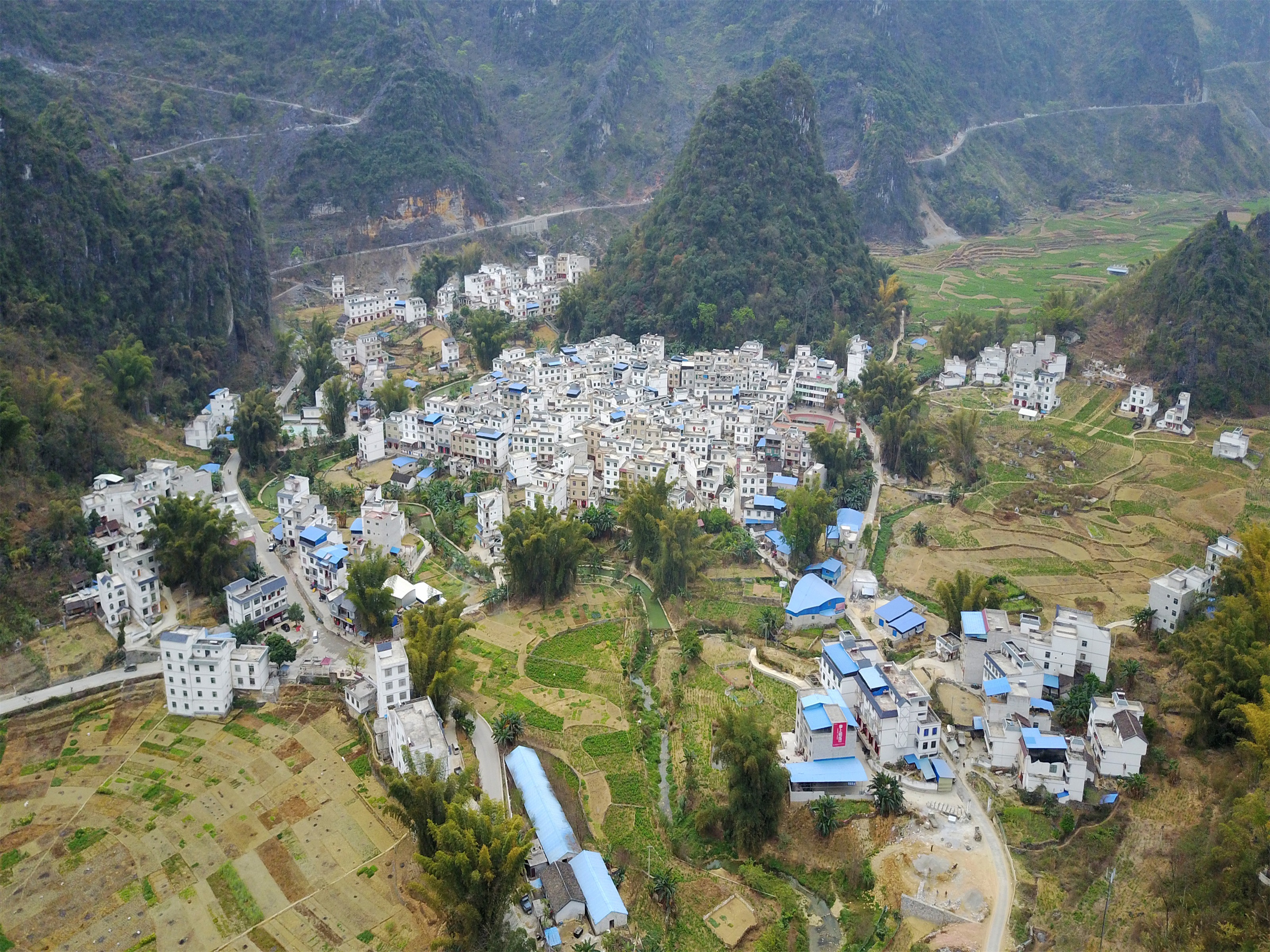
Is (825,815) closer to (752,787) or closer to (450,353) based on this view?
(752,787)

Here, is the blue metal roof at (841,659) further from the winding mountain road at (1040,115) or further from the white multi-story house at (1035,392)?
the winding mountain road at (1040,115)

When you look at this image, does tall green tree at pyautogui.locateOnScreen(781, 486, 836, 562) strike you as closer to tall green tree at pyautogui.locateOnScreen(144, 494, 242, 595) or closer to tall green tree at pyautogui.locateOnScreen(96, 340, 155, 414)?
tall green tree at pyautogui.locateOnScreen(144, 494, 242, 595)

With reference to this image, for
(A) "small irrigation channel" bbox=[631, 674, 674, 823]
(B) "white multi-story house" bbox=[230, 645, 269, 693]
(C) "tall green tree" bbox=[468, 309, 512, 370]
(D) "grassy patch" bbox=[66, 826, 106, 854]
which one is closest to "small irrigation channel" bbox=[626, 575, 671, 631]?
(A) "small irrigation channel" bbox=[631, 674, 674, 823]

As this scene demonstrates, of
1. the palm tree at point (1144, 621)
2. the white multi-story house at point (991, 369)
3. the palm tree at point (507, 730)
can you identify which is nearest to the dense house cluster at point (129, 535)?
the palm tree at point (507, 730)

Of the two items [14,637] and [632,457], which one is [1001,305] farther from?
[14,637]

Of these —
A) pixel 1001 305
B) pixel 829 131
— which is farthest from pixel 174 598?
pixel 829 131

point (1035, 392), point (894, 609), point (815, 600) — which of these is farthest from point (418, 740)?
point (1035, 392)
